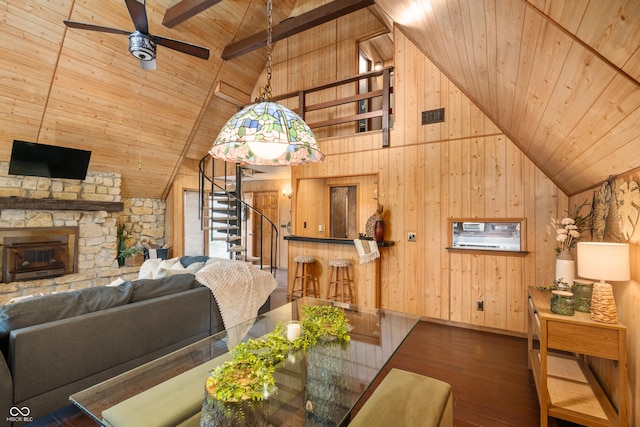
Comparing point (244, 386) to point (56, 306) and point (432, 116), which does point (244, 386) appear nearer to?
point (56, 306)

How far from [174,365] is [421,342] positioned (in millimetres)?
2715

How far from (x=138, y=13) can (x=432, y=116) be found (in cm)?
352

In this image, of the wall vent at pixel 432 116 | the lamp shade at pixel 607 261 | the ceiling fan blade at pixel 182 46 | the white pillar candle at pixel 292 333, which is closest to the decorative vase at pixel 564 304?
the lamp shade at pixel 607 261

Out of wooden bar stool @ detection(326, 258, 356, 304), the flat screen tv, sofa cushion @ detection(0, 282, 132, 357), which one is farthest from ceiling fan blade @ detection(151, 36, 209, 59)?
wooden bar stool @ detection(326, 258, 356, 304)

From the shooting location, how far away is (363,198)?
609cm

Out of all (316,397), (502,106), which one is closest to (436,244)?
(502,106)

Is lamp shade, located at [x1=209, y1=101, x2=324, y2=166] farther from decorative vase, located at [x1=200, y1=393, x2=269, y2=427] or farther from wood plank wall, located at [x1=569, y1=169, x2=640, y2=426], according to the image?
wood plank wall, located at [x1=569, y1=169, x2=640, y2=426]

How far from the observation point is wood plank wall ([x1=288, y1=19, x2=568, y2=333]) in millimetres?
3572

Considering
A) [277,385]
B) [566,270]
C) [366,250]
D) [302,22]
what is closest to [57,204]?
[302,22]

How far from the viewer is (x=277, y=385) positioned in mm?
1478

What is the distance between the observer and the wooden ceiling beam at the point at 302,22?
421 cm

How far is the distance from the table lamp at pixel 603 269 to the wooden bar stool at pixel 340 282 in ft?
9.35

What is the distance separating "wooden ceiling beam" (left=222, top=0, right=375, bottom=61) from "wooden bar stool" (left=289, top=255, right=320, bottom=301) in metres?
3.60

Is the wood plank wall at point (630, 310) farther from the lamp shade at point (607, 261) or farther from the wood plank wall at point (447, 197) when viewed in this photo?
the wood plank wall at point (447, 197)
